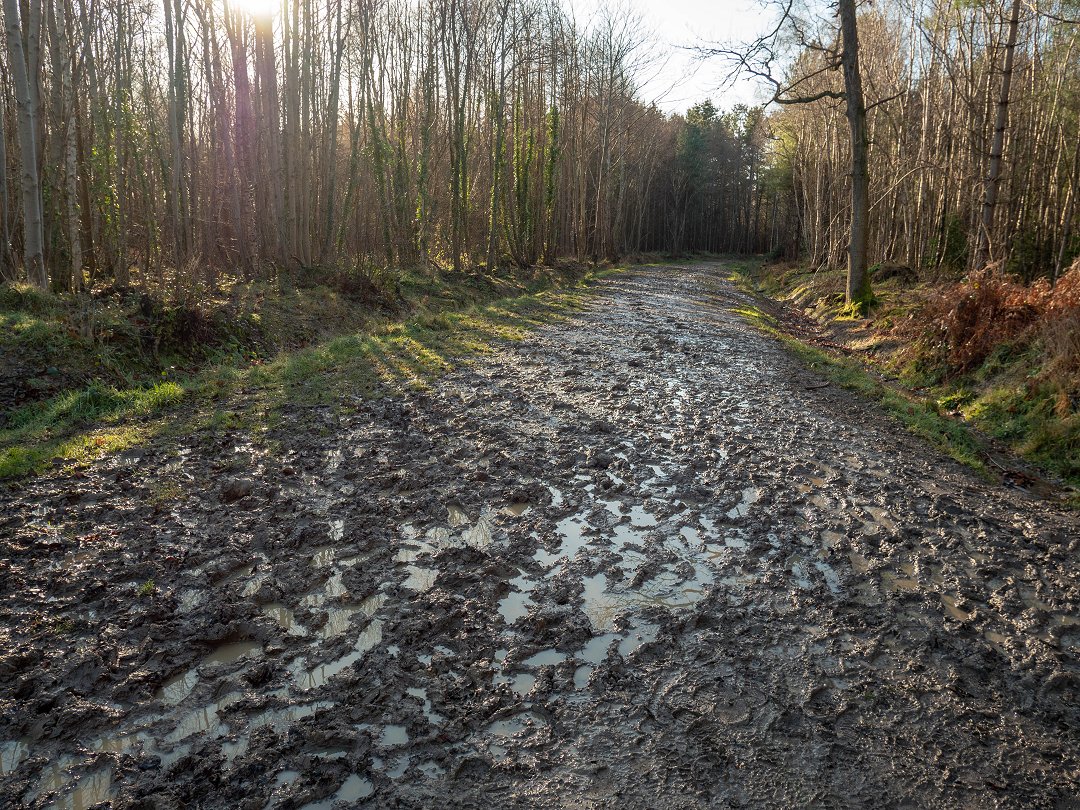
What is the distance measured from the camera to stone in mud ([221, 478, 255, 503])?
5207 millimetres

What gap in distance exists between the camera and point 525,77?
27625 millimetres

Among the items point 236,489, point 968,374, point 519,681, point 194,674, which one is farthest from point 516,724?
point 968,374

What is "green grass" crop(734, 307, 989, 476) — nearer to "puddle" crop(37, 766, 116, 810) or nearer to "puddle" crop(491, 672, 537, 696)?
"puddle" crop(491, 672, 537, 696)

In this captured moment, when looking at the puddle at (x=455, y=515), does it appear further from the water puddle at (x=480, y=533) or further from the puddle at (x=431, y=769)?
the puddle at (x=431, y=769)

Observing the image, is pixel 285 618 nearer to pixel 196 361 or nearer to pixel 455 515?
pixel 455 515

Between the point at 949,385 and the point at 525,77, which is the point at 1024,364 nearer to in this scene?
the point at 949,385

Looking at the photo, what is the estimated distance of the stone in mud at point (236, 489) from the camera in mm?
5207

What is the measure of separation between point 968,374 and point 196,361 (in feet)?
35.3

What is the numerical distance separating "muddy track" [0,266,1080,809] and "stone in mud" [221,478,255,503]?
0.04m

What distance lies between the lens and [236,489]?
17.5ft

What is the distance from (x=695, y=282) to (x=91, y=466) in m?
27.7

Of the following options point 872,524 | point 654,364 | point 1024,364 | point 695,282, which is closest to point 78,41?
point 654,364

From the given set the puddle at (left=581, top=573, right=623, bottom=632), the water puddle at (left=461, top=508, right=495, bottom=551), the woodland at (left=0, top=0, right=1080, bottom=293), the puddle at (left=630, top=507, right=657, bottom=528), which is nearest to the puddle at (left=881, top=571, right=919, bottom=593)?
the puddle at (left=630, top=507, right=657, bottom=528)

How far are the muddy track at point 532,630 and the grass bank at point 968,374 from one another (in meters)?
1.11
